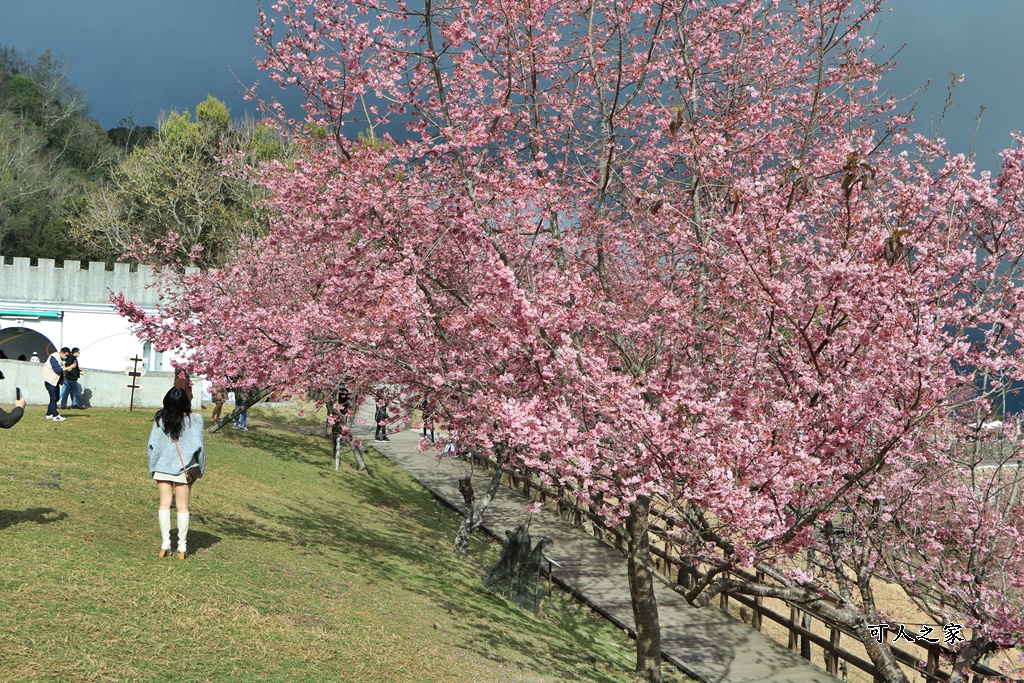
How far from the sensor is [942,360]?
7.39 m

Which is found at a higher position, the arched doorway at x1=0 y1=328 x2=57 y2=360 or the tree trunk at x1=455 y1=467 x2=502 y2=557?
the arched doorway at x1=0 y1=328 x2=57 y2=360

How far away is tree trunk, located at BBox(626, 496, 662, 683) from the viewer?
1001cm

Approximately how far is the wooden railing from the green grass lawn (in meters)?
2.10

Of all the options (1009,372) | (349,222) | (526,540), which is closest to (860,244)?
(1009,372)

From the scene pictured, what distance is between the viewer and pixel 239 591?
855 cm

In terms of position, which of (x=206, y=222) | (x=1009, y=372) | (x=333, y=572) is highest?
(x=206, y=222)

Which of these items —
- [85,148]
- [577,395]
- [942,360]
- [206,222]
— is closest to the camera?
[942,360]

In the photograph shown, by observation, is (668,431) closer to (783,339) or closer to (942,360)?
(783,339)

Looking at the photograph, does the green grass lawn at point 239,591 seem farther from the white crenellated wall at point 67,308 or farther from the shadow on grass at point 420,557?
the white crenellated wall at point 67,308

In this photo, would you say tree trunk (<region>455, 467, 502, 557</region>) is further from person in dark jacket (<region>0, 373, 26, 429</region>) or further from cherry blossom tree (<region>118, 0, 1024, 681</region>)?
person in dark jacket (<region>0, 373, 26, 429</region>)

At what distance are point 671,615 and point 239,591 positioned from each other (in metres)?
8.49

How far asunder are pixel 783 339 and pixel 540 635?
5789mm

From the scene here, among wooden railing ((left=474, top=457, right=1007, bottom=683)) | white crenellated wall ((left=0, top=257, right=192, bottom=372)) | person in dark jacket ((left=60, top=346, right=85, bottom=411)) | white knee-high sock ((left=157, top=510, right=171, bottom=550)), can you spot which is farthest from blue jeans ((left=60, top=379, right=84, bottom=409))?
white knee-high sock ((left=157, top=510, right=171, bottom=550))

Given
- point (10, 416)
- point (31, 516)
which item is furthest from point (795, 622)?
point (10, 416)
